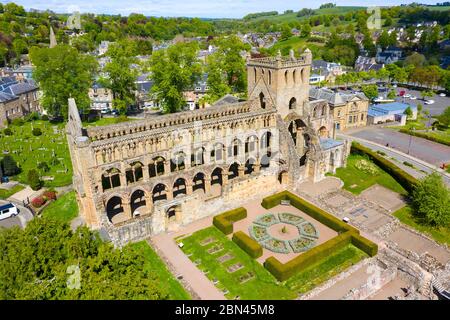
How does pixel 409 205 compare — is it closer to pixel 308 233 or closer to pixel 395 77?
pixel 308 233

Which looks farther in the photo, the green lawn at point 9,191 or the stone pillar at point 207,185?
the green lawn at point 9,191

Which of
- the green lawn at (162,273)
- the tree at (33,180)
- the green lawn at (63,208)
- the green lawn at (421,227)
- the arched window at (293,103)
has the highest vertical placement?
the arched window at (293,103)

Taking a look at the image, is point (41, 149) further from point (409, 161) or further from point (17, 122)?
point (409, 161)

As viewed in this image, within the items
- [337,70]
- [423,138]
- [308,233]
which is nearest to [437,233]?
[308,233]

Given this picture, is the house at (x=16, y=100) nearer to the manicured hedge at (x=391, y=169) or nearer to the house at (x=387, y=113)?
the manicured hedge at (x=391, y=169)

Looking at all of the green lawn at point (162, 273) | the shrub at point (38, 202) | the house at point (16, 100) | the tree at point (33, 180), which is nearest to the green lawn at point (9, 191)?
the tree at point (33, 180)

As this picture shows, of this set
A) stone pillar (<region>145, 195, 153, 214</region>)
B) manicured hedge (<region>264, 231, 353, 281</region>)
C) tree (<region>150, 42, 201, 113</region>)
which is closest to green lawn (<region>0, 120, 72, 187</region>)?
stone pillar (<region>145, 195, 153, 214</region>)
